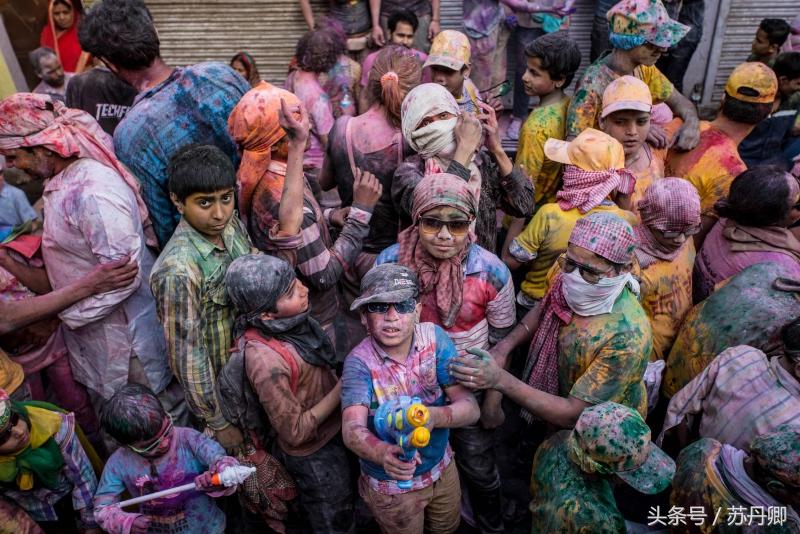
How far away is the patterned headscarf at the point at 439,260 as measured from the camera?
3.17 metres

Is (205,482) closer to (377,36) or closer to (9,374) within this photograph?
(9,374)

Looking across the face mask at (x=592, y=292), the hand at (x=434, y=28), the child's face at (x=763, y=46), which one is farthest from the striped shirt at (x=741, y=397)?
the hand at (x=434, y=28)

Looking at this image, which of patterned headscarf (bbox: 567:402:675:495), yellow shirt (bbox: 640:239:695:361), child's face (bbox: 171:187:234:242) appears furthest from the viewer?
yellow shirt (bbox: 640:239:695:361)

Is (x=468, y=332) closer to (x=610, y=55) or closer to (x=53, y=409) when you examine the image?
(x=53, y=409)

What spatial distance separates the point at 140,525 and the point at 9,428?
79 centimetres

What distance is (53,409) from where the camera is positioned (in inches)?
129

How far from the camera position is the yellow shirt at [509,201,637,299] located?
12.7 feet

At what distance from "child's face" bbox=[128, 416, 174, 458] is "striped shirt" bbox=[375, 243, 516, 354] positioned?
1.48 metres

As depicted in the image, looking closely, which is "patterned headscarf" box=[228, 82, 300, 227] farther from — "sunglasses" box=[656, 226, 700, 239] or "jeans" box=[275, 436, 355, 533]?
"sunglasses" box=[656, 226, 700, 239]

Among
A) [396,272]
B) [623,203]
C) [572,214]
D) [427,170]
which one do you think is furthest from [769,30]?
[396,272]

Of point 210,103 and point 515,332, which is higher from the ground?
point 210,103

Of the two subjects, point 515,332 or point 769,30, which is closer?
point 515,332

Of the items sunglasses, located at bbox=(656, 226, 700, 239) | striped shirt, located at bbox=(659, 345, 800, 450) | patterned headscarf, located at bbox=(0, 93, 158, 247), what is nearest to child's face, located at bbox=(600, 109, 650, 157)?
sunglasses, located at bbox=(656, 226, 700, 239)

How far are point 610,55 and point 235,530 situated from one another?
15.8 ft
